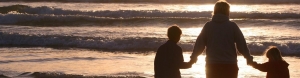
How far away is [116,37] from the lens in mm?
18406

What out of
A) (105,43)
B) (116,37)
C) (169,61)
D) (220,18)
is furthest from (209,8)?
(220,18)

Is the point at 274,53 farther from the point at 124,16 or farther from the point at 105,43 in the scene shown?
the point at 124,16

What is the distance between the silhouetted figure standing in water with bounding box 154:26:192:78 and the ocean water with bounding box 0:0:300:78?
467 cm

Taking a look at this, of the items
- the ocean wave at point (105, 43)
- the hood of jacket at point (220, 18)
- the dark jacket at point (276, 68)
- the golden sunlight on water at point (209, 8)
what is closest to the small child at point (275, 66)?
the dark jacket at point (276, 68)

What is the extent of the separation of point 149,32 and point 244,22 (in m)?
5.39

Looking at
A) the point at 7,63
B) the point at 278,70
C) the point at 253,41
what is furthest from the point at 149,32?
the point at 278,70

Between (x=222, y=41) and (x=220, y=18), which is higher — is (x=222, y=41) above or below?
below

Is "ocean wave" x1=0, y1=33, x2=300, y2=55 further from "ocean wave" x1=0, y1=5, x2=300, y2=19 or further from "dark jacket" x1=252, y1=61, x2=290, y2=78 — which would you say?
"ocean wave" x1=0, y1=5, x2=300, y2=19

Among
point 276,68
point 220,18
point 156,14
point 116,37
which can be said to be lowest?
point 156,14

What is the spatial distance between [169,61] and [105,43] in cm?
1066

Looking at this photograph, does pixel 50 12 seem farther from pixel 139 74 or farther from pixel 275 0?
pixel 139 74

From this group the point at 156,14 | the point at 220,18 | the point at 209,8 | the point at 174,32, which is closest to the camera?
the point at 220,18

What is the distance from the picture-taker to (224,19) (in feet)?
20.2

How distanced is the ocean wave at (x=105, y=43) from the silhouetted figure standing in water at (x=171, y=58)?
907 cm
